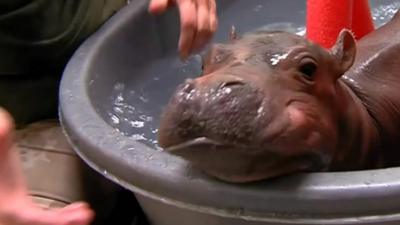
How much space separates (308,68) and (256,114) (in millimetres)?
109

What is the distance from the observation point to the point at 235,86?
0.68 metres

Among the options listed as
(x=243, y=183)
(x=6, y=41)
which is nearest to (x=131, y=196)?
(x=6, y=41)

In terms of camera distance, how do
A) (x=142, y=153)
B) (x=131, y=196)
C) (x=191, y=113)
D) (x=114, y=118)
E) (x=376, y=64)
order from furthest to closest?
(x=131, y=196)
(x=114, y=118)
(x=376, y=64)
(x=142, y=153)
(x=191, y=113)

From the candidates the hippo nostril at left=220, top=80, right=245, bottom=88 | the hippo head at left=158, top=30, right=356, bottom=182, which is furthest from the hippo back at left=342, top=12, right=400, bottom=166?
the hippo nostril at left=220, top=80, right=245, bottom=88

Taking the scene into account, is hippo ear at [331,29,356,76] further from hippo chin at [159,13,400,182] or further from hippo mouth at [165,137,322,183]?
hippo mouth at [165,137,322,183]

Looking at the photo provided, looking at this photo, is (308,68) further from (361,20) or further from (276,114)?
(361,20)

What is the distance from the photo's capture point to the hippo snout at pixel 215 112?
26.3 inches

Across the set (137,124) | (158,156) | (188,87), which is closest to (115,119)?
(137,124)

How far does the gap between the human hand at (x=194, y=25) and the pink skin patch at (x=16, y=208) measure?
0.24m

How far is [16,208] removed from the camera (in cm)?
70

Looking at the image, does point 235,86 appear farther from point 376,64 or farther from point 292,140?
point 376,64

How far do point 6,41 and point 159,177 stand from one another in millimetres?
390

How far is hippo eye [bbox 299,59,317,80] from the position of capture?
2.48 ft

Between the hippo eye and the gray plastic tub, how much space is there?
0.09 metres
